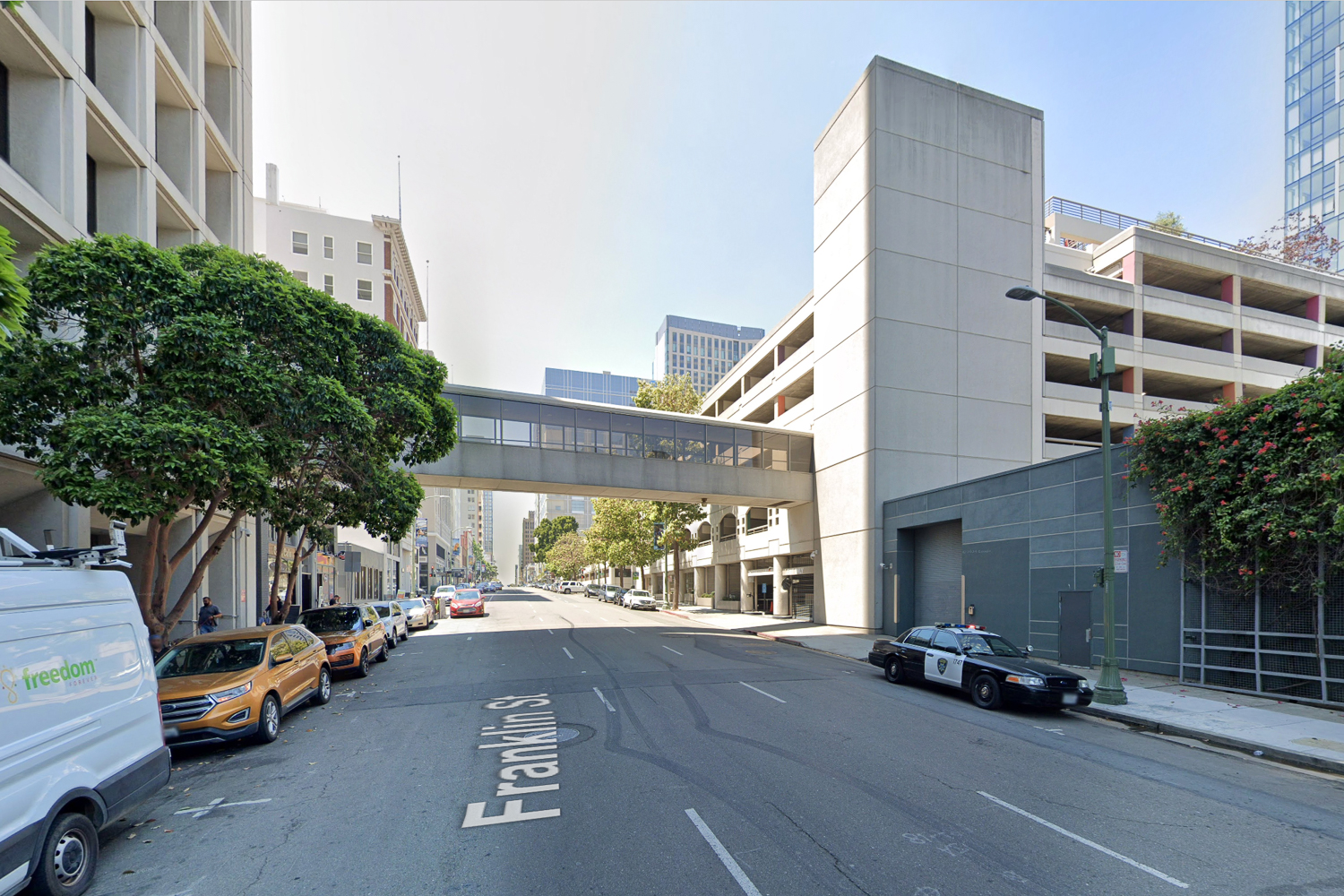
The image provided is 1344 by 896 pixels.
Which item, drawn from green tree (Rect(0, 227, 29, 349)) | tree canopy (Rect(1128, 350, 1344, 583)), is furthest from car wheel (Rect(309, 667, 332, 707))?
tree canopy (Rect(1128, 350, 1344, 583))

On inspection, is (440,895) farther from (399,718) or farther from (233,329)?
(233,329)

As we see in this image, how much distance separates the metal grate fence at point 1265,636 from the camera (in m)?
12.1

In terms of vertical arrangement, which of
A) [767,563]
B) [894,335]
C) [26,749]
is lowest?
[767,563]

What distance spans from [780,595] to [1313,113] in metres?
77.0

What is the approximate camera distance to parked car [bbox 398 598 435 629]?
29.6 metres

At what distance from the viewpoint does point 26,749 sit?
4828 millimetres

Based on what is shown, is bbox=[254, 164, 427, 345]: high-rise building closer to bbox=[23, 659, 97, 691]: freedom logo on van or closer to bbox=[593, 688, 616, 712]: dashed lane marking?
bbox=[593, 688, 616, 712]: dashed lane marking

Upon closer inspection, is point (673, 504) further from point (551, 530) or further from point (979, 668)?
point (551, 530)

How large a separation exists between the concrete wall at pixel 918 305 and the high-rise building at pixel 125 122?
77.3ft

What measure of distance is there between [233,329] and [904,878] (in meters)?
Result: 11.9

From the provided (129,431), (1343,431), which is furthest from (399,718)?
(1343,431)

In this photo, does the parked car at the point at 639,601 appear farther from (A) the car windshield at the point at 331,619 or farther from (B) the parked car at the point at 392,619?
(A) the car windshield at the point at 331,619

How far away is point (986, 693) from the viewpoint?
40.0 feet

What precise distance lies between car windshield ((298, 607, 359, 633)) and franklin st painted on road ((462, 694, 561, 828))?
6.28 m
